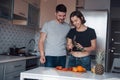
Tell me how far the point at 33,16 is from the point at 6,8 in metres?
1.06

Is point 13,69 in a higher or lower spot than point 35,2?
lower

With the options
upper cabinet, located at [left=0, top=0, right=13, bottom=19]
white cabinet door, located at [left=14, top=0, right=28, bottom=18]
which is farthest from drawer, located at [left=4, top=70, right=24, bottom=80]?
white cabinet door, located at [left=14, top=0, right=28, bottom=18]

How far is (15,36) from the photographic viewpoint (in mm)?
3879

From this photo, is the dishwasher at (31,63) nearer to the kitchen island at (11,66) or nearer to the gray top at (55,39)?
the kitchen island at (11,66)

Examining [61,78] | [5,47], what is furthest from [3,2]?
[61,78]

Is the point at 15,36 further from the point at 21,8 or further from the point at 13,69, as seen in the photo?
the point at 13,69

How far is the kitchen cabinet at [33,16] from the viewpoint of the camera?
12.8 feet

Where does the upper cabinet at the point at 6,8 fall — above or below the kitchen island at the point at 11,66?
above

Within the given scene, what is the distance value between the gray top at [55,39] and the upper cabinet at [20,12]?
914 mm

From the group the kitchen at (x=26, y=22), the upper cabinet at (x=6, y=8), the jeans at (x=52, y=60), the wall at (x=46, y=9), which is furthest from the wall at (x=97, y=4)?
the jeans at (x=52, y=60)

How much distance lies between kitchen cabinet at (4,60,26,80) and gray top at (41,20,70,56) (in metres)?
0.52

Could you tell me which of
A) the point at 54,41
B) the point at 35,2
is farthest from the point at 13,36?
the point at 54,41

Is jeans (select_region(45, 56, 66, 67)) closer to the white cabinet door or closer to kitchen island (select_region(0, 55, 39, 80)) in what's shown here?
kitchen island (select_region(0, 55, 39, 80))

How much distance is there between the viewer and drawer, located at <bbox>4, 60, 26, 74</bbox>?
266 centimetres
